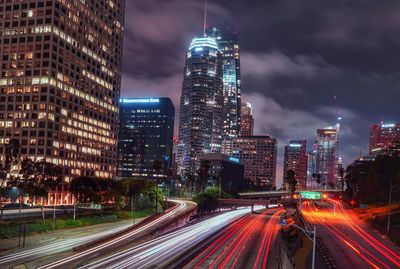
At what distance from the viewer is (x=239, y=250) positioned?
8362 centimetres

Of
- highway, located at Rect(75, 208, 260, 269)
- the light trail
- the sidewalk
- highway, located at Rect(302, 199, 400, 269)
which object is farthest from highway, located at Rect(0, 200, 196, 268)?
highway, located at Rect(302, 199, 400, 269)

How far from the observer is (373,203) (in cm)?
16138

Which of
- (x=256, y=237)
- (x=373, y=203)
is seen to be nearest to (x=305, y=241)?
(x=256, y=237)

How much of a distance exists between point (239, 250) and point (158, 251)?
567 inches

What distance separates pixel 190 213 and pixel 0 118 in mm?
89192

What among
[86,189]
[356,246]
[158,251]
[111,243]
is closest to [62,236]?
[111,243]

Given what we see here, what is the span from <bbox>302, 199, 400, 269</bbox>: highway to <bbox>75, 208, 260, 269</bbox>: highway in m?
24.8

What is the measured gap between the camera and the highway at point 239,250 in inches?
2756

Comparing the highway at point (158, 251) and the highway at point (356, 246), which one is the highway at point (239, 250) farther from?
the highway at point (356, 246)

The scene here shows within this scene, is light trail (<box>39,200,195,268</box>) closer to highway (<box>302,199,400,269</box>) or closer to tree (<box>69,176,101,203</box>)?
tree (<box>69,176,101,203</box>)

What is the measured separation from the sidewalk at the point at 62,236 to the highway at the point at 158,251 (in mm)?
11841

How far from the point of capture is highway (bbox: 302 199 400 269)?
7062cm

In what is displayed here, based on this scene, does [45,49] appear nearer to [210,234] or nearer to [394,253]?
[210,234]

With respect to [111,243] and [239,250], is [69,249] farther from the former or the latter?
[239,250]
